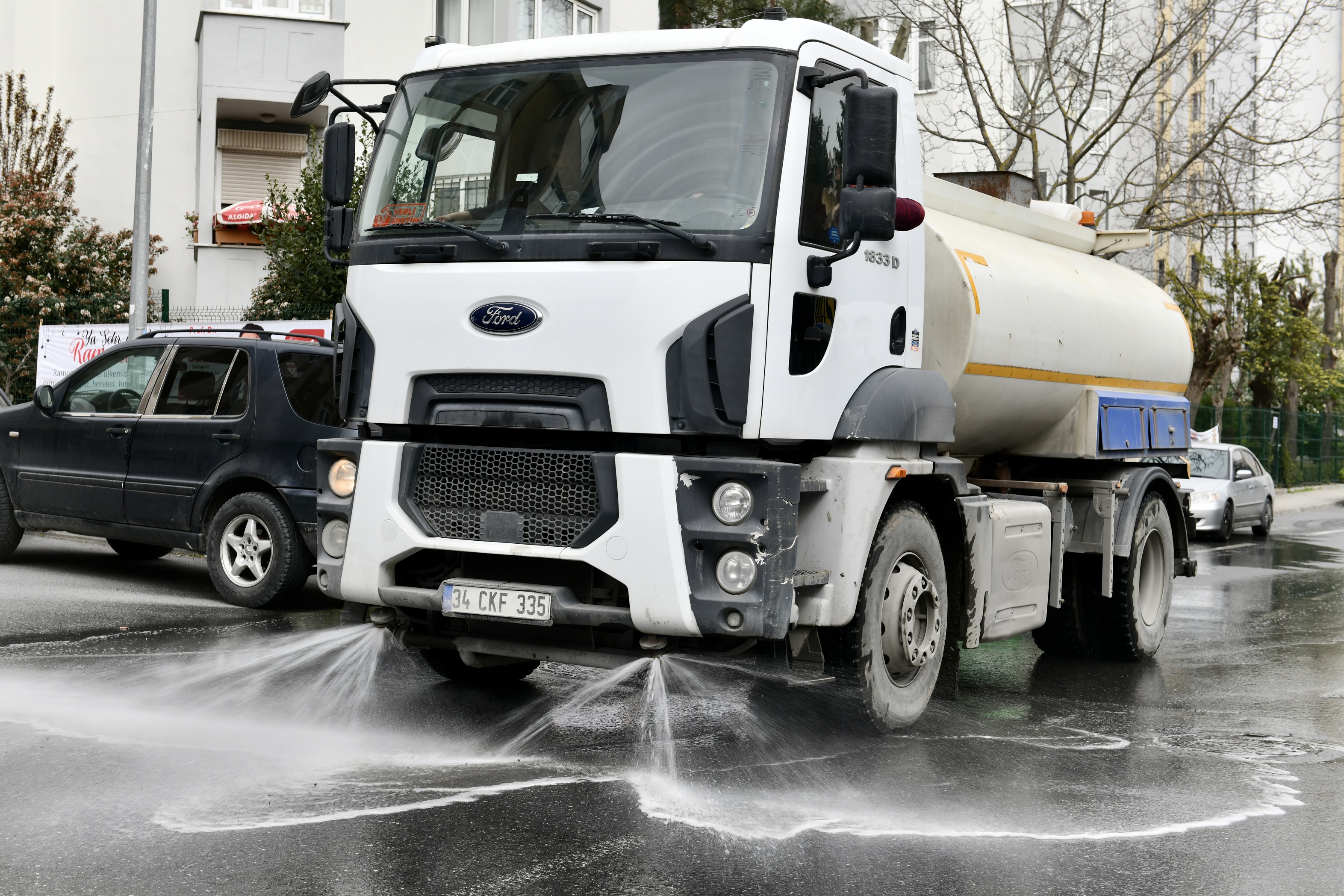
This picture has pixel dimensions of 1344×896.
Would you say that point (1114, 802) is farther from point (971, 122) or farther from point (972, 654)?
point (971, 122)

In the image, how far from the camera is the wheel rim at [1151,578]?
958 cm

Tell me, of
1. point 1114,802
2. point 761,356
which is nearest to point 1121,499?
point 1114,802

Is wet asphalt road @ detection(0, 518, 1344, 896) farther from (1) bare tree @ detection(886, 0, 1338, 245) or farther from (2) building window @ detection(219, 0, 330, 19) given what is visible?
(2) building window @ detection(219, 0, 330, 19)

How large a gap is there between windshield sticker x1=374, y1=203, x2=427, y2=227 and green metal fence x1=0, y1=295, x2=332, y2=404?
1280 cm

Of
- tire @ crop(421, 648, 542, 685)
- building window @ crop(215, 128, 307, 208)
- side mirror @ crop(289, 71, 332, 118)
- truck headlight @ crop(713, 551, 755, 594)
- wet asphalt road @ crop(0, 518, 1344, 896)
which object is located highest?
building window @ crop(215, 128, 307, 208)

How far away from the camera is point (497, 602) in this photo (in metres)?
5.74

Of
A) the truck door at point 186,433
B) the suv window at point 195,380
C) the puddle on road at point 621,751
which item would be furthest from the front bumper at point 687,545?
the suv window at point 195,380

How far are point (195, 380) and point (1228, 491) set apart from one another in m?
15.5

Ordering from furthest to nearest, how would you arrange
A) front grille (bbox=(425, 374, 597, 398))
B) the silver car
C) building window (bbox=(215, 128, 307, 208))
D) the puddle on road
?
building window (bbox=(215, 128, 307, 208)), the silver car, front grille (bbox=(425, 374, 597, 398)), the puddle on road

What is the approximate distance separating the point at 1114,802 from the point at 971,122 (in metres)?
31.0

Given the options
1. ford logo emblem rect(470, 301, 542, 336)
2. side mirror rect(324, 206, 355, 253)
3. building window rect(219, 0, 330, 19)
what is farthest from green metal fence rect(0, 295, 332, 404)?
Answer: ford logo emblem rect(470, 301, 542, 336)

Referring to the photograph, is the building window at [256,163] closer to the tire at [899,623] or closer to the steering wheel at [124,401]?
the steering wheel at [124,401]

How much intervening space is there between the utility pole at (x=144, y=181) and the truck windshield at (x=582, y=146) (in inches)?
378

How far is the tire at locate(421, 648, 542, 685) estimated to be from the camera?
7.42m
